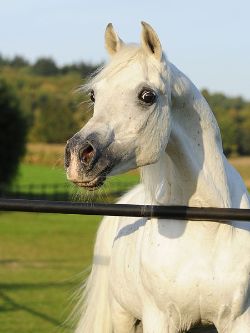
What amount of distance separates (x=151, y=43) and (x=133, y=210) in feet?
2.28

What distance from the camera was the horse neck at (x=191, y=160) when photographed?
3.31m

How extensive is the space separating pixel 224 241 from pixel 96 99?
0.78 metres

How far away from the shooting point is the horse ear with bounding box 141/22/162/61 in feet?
10.2

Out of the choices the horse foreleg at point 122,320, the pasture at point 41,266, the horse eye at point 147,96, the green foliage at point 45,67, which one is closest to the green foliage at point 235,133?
the pasture at point 41,266

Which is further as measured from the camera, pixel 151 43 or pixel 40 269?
pixel 40 269

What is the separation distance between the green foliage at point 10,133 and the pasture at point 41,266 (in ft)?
7.25

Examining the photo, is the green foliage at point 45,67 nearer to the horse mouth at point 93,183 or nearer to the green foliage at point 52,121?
the green foliage at point 52,121

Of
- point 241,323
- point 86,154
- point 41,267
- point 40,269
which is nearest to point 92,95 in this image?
point 86,154

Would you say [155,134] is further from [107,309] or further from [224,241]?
[107,309]

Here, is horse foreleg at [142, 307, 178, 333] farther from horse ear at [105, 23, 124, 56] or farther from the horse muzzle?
horse ear at [105, 23, 124, 56]

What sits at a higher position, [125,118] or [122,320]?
[125,118]

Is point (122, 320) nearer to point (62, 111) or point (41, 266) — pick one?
point (41, 266)

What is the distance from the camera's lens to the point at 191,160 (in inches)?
132

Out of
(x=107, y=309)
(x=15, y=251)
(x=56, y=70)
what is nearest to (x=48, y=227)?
(x=15, y=251)
